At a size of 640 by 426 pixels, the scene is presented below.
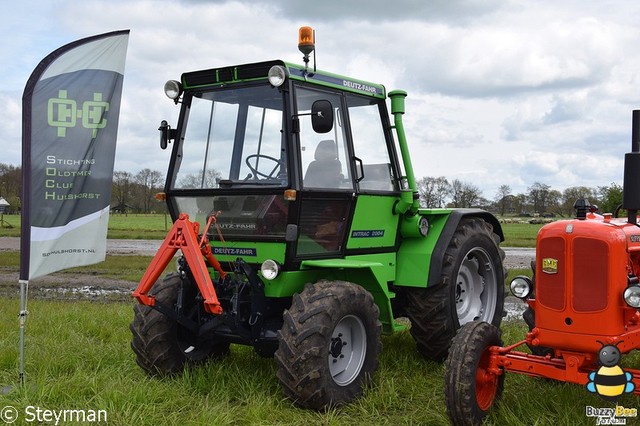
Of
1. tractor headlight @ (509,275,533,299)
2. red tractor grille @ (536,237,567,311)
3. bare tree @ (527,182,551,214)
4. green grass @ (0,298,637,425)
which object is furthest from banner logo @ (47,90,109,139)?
bare tree @ (527,182,551,214)

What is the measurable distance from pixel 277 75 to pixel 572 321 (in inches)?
114

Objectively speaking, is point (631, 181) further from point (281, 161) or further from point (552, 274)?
point (281, 161)

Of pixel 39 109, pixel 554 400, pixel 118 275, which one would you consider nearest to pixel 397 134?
pixel 554 400

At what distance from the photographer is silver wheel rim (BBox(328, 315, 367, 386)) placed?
5242 mm

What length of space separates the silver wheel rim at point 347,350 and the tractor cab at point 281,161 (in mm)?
652

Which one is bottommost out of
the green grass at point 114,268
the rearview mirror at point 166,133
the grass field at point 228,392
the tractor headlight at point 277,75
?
the green grass at point 114,268

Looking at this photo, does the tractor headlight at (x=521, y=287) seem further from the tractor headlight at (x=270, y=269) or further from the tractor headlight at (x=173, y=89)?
the tractor headlight at (x=173, y=89)

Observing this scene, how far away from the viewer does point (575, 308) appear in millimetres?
4531

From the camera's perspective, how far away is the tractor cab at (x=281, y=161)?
530cm

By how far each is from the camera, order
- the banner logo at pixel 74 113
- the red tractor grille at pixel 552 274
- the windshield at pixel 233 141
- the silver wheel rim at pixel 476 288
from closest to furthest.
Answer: the red tractor grille at pixel 552 274 < the windshield at pixel 233 141 < the banner logo at pixel 74 113 < the silver wheel rim at pixel 476 288

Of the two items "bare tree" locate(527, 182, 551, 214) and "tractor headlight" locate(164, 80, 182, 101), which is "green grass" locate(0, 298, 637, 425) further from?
"bare tree" locate(527, 182, 551, 214)

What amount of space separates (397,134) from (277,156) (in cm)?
146

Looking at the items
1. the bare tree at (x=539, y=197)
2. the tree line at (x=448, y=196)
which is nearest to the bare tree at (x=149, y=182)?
the tree line at (x=448, y=196)

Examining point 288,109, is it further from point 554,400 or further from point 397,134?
point 554,400
